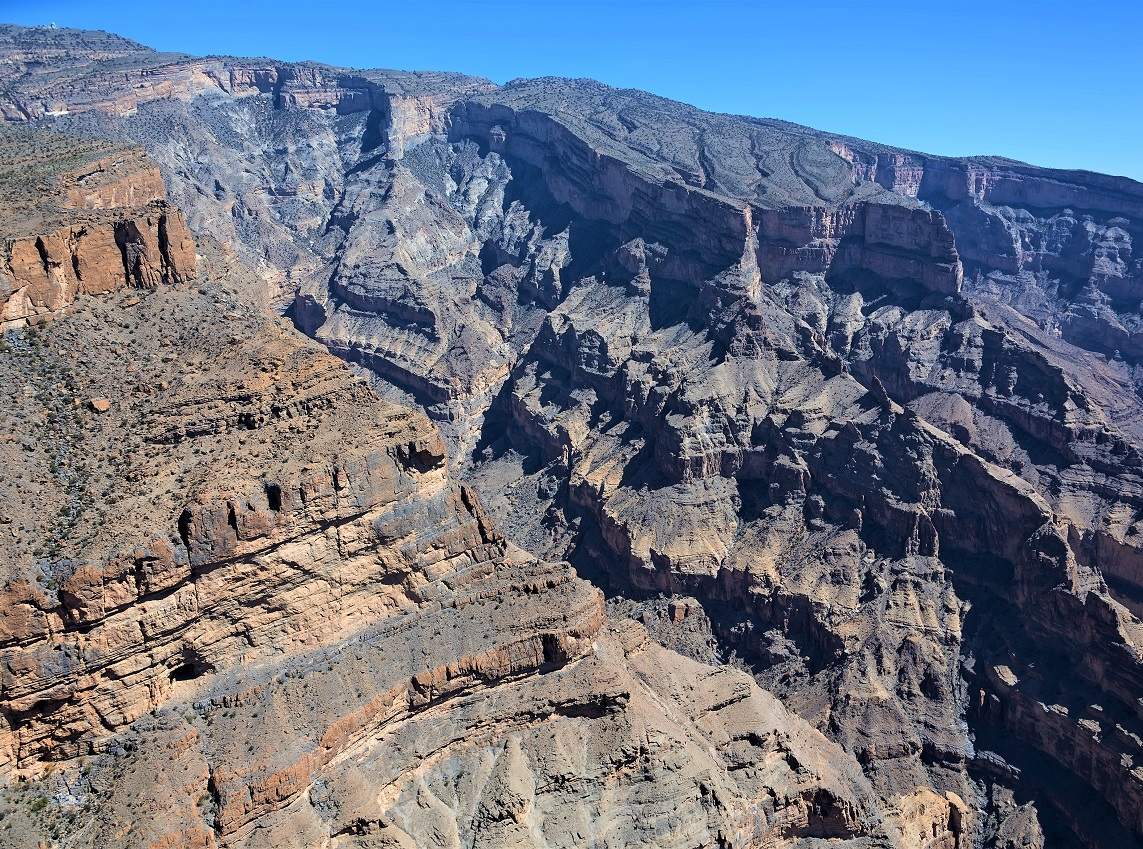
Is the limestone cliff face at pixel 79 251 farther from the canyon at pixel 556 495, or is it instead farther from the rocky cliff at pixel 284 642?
the rocky cliff at pixel 284 642

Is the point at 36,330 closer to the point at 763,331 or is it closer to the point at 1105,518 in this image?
the point at 763,331

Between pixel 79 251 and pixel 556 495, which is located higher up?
pixel 79 251

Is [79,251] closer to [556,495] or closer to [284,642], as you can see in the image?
[284,642]

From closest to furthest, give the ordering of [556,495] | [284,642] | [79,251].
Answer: [284,642] < [79,251] < [556,495]

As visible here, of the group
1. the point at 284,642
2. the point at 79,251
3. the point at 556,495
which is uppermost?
the point at 79,251

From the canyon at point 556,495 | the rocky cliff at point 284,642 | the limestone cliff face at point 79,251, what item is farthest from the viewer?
the limestone cliff face at point 79,251

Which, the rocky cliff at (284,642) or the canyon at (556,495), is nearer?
the rocky cliff at (284,642)

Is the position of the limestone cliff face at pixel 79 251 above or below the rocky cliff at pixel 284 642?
above

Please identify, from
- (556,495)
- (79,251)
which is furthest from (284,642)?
(556,495)

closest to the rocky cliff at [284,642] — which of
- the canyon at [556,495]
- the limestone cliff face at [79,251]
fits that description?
the canyon at [556,495]
